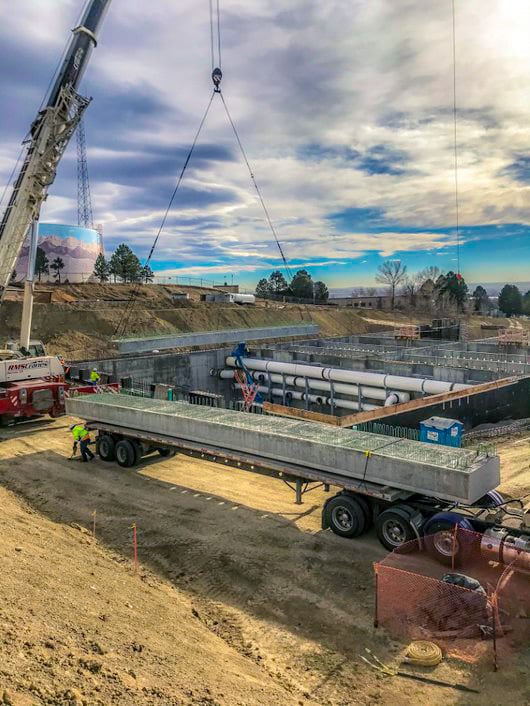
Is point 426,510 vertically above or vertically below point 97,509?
above

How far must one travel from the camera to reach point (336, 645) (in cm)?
846

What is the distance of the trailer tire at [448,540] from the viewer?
10375 mm

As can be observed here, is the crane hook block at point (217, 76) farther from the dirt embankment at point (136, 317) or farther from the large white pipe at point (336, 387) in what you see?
the dirt embankment at point (136, 317)

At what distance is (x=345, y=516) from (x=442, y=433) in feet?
16.8

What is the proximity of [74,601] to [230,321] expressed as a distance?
52255 mm

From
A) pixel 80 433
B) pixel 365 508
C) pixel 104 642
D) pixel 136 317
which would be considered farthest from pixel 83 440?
pixel 136 317

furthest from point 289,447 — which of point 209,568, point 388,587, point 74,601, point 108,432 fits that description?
point 108,432

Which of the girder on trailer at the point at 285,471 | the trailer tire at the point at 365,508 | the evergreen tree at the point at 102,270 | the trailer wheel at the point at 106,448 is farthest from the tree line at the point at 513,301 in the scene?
the trailer tire at the point at 365,508

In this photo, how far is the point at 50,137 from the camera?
2153 centimetres

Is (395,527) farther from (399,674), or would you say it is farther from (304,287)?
(304,287)

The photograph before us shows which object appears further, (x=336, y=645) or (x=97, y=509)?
(x=97, y=509)

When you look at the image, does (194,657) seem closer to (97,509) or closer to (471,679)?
(471,679)

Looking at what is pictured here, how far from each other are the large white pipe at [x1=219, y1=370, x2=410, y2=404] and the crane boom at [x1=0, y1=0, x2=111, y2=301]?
18133 millimetres

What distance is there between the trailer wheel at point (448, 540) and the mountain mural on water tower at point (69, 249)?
90.2 meters
